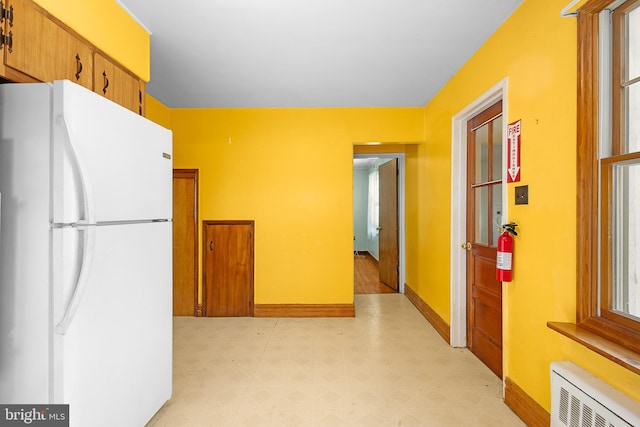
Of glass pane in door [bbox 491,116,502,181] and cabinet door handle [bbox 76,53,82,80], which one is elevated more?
cabinet door handle [bbox 76,53,82,80]

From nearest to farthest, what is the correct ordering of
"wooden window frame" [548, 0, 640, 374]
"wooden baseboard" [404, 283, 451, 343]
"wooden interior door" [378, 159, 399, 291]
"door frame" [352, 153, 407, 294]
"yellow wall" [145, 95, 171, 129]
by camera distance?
1. "wooden window frame" [548, 0, 640, 374]
2. "wooden baseboard" [404, 283, 451, 343]
3. "yellow wall" [145, 95, 171, 129]
4. "door frame" [352, 153, 407, 294]
5. "wooden interior door" [378, 159, 399, 291]

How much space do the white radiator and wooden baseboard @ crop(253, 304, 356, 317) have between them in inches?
97.5

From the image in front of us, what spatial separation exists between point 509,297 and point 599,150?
1.10 meters

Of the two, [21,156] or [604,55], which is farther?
[604,55]

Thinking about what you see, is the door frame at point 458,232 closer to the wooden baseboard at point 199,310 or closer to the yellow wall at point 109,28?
the yellow wall at point 109,28

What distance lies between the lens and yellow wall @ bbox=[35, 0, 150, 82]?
1.61m

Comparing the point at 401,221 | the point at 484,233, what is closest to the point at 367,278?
the point at 401,221

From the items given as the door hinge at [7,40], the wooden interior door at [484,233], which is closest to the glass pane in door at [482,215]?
the wooden interior door at [484,233]

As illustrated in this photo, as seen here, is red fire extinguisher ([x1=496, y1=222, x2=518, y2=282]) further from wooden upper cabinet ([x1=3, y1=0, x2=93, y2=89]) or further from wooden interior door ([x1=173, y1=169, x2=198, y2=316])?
wooden interior door ([x1=173, y1=169, x2=198, y2=316])

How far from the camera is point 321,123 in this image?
3.92 meters

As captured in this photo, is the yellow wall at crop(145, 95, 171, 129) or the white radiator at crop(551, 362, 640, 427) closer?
the white radiator at crop(551, 362, 640, 427)

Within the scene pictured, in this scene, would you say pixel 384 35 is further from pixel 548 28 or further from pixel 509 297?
pixel 509 297

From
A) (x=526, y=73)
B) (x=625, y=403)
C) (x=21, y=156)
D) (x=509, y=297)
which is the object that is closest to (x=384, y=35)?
(x=526, y=73)

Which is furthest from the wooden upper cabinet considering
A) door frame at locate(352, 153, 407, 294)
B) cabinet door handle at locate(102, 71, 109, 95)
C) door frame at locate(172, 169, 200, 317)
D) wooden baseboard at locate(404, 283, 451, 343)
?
door frame at locate(352, 153, 407, 294)
